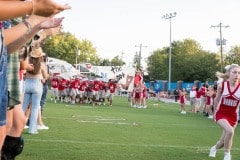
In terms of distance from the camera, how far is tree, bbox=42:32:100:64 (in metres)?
101

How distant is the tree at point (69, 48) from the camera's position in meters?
101

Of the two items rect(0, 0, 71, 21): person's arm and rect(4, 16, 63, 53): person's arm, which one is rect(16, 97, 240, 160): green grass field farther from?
rect(0, 0, 71, 21): person's arm

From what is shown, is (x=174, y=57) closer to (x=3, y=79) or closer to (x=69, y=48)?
(x=69, y=48)

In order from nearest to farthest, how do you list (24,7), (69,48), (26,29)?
1. (24,7)
2. (26,29)
3. (69,48)

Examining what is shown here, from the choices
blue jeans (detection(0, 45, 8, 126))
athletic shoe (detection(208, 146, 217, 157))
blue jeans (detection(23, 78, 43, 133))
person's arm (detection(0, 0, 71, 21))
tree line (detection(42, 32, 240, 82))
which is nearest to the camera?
person's arm (detection(0, 0, 71, 21))

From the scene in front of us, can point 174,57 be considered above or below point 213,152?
above

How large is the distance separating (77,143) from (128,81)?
2798cm

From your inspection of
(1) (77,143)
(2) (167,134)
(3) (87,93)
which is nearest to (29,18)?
(1) (77,143)

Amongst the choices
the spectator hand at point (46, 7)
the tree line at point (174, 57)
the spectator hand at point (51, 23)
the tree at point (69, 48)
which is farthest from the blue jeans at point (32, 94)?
the tree at point (69, 48)

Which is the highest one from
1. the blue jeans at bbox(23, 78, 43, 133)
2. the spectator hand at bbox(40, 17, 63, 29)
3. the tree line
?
the tree line

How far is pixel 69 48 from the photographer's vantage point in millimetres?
104500

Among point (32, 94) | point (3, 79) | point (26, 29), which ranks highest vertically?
point (26, 29)

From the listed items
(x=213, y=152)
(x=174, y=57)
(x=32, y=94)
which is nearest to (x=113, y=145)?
(x=213, y=152)

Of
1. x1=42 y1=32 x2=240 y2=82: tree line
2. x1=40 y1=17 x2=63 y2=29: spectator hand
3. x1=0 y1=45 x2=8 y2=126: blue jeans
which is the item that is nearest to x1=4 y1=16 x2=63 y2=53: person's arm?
x1=40 y1=17 x2=63 y2=29: spectator hand
